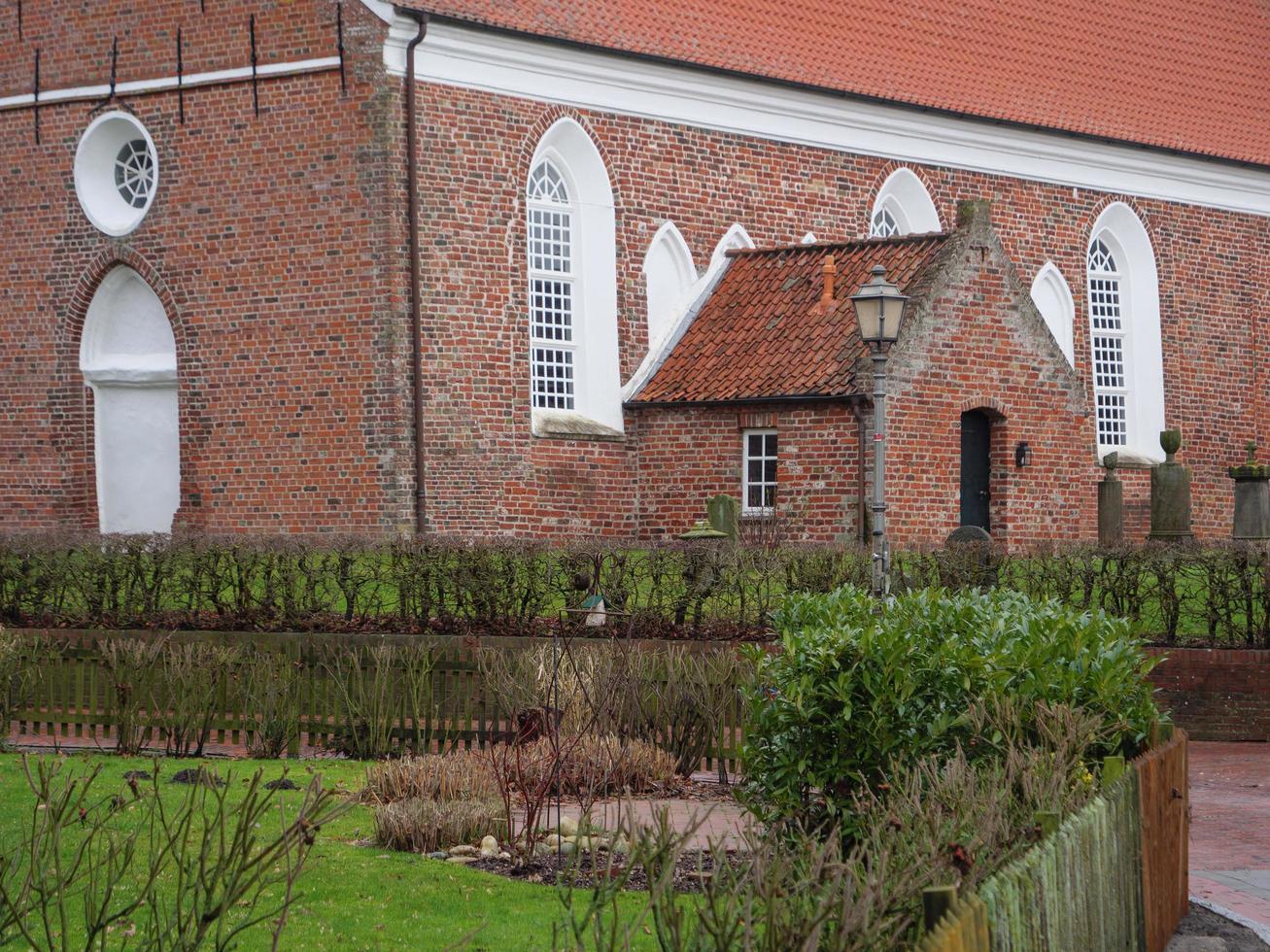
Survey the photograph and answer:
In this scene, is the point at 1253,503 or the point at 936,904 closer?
the point at 936,904

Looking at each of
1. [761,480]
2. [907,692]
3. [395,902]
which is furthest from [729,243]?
[395,902]

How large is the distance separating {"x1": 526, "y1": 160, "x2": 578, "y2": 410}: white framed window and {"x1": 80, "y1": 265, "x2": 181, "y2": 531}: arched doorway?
16.4 ft

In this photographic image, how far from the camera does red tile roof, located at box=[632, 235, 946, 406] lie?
25.8 meters

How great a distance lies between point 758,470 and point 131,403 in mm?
8638

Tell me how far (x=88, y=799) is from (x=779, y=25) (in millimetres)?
→ 21245

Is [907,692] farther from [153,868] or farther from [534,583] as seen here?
[534,583]

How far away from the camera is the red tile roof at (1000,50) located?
2789 cm

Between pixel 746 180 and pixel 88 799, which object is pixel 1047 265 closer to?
pixel 746 180

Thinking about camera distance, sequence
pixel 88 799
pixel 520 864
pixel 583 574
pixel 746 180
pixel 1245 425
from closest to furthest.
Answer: pixel 520 864, pixel 88 799, pixel 583 574, pixel 746 180, pixel 1245 425

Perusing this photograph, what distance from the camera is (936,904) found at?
474cm

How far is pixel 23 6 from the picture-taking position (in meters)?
27.0

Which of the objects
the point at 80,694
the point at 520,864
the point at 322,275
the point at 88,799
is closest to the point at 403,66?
the point at 322,275

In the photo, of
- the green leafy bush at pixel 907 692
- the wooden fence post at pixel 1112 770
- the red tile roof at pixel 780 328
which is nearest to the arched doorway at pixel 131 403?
the red tile roof at pixel 780 328

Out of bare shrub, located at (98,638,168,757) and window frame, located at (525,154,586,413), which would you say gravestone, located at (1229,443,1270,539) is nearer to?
window frame, located at (525,154,586,413)
